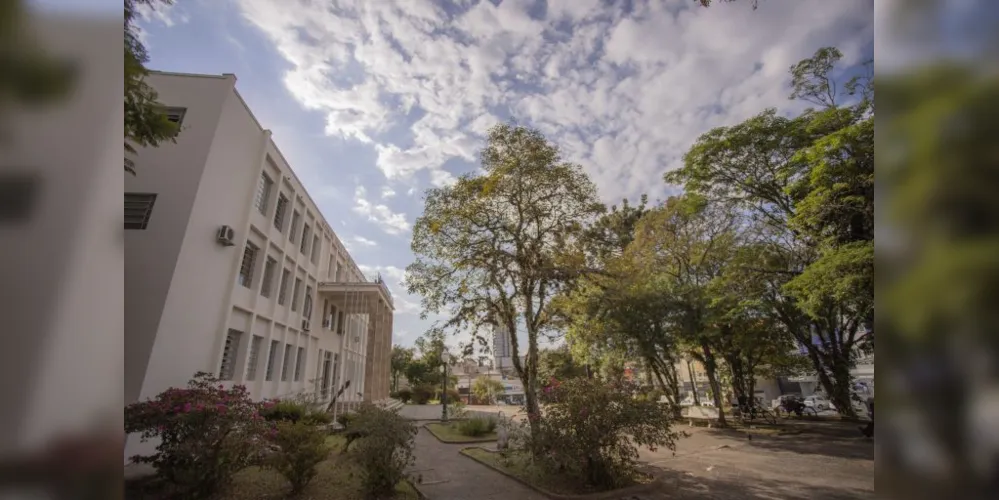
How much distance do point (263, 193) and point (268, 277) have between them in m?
3.21

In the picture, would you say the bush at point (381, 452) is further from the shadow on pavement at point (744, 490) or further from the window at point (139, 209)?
the window at point (139, 209)

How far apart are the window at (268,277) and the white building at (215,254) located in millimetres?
38

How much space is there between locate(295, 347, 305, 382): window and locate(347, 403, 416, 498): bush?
12.0 m

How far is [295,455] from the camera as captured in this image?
7.61 metres

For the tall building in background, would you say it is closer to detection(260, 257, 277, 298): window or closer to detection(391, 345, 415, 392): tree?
detection(260, 257, 277, 298): window

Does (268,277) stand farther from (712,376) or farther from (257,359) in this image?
(712,376)

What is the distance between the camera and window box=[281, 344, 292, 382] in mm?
→ 17000

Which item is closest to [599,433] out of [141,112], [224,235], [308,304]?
[141,112]

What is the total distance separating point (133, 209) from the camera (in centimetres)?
1067

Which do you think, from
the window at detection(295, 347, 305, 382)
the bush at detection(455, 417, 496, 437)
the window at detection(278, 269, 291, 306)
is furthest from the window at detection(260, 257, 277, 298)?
the bush at detection(455, 417, 496, 437)
